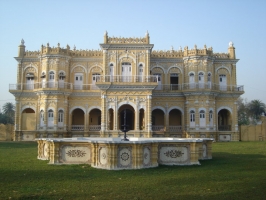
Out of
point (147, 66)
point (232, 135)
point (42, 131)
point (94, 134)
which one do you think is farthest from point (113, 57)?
point (232, 135)

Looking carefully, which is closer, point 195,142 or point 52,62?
point 195,142

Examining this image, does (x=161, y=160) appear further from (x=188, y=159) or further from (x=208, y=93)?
(x=208, y=93)

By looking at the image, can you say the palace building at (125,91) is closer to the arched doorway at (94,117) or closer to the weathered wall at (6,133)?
the arched doorway at (94,117)

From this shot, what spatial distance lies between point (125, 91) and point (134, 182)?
2071 centimetres

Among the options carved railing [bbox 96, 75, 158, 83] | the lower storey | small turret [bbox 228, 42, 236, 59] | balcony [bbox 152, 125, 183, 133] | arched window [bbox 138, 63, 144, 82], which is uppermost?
small turret [bbox 228, 42, 236, 59]

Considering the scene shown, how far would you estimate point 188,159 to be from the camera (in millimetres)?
13188

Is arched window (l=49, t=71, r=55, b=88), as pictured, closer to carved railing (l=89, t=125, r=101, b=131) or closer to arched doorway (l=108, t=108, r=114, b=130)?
carved railing (l=89, t=125, r=101, b=131)

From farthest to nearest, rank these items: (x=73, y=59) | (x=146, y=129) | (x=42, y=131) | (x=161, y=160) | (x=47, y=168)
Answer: (x=73, y=59)
(x=42, y=131)
(x=146, y=129)
(x=161, y=160)
(x=47, y=168)

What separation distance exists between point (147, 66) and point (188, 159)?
18.8m

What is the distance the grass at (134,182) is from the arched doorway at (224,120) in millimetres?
22531

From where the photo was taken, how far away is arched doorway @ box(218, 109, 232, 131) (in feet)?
114

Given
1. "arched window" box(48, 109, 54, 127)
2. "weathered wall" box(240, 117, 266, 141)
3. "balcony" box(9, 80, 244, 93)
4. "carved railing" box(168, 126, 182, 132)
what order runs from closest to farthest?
"balcony" box(9, 80, 244, 93) < "arched window" box(48, 109, 54, 127) < "carved railing" box(168, 126, 182, 132) < "weathered wall" box(240, 117, 266, 141)

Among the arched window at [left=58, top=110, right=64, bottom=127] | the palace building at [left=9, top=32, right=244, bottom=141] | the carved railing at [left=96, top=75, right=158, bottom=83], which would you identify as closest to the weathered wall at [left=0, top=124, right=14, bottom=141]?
the palace building at [left=9, top=32, right=244, bottom=141]

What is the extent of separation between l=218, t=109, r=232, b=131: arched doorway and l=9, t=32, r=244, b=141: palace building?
0.11 metres
